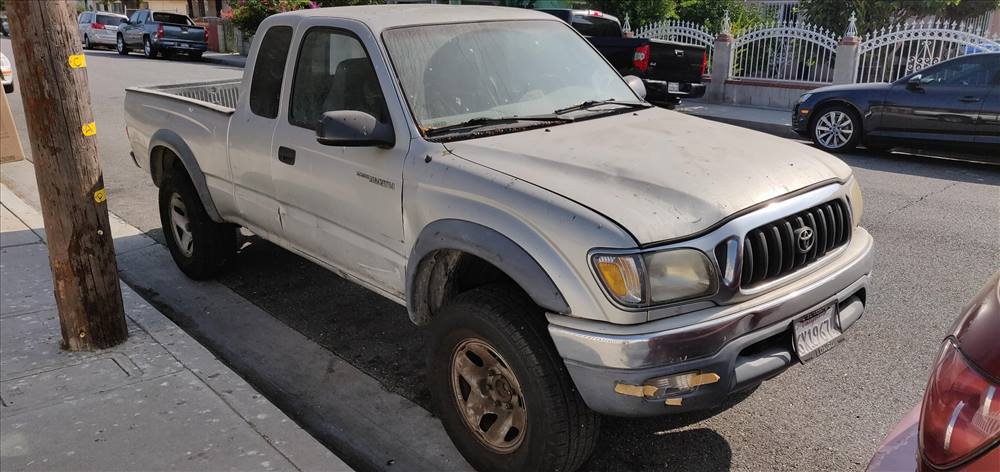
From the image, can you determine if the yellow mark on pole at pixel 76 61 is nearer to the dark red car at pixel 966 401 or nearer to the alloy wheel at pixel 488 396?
the alloy wheel at pixel 488 396

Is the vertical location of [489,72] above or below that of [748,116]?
above

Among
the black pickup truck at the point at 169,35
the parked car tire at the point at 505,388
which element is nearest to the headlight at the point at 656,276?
the parked car tire at the point at 505,388

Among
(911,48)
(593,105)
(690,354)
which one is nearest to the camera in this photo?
(690,354)

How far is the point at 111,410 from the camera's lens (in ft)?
11.9

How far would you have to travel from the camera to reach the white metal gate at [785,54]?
50.5 ft

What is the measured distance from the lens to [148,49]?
101ft

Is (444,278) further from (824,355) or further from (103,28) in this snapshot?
(103,28)

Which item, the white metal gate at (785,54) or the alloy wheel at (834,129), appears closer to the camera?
the alloy wheel at (834,129)

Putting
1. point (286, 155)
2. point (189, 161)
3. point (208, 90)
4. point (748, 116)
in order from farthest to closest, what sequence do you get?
point (748, 116) < point (208, 90) < point (189, 161) < point (286, 155)

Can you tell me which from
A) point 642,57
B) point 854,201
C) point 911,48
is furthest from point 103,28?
point 854,201

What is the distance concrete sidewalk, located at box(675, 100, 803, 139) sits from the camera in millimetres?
13102

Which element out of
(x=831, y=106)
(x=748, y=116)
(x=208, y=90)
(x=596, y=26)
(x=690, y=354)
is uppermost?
(x=596, y=26)

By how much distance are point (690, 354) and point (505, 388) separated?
0.79 metres

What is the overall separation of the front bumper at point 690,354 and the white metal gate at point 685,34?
15.0 metres
